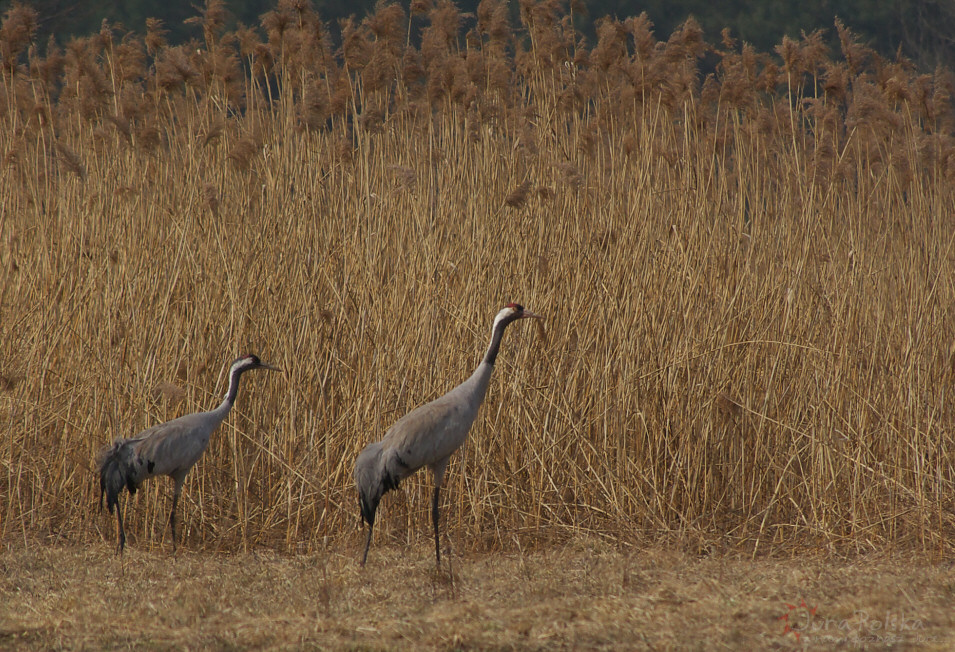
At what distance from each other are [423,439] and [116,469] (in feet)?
4.09

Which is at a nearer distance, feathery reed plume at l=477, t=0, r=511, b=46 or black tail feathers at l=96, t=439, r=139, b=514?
black tail feathers at l=96, t=439, r=139, b=514

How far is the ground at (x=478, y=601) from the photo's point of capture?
3004 mm

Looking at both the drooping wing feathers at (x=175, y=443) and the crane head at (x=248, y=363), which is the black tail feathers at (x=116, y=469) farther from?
the crane head at (x=248, y=363)

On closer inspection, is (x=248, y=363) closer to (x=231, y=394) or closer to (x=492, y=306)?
(x=231, y=394)

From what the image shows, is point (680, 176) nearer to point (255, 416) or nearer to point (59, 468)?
point (255, 416)

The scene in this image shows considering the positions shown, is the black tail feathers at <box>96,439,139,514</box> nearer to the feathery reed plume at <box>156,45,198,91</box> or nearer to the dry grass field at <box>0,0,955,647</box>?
the dry grass field at <box>0,0,955,647</box>

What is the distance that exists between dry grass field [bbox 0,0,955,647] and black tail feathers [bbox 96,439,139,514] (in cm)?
28

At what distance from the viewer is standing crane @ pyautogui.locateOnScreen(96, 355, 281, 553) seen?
4.00 meters

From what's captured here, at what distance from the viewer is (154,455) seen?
3990 millimetres

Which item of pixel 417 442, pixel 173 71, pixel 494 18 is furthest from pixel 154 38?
pixel 417 442

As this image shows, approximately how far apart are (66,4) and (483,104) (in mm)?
10011

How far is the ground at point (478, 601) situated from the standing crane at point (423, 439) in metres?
0.30

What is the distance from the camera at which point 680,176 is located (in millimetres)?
4914

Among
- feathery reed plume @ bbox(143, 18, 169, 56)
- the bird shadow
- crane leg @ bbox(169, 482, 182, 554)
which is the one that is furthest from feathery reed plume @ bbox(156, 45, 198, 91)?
the bird shadow
